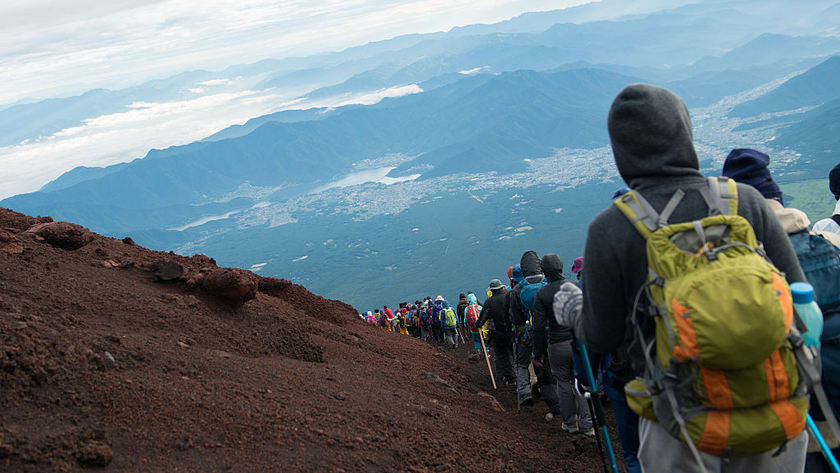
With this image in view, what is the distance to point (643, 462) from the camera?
2.81 meters

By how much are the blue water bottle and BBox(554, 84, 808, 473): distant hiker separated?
198 mm

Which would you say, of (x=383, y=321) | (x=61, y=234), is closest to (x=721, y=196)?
(x=61, y=234)

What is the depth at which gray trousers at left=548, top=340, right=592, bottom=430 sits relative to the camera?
7020 mm

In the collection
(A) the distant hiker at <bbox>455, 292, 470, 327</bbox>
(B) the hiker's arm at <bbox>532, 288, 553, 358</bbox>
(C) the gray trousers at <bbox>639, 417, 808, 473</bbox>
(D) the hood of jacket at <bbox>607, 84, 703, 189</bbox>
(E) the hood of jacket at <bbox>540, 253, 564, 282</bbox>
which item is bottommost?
(A) the distant hiker at <bbox>455, 292, 470, 327</bbox>

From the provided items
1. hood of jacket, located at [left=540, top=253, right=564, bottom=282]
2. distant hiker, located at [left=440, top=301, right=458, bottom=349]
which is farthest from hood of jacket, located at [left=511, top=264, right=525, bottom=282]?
distant hiker, located at [left=440, top=301, right=458, bottom=349]

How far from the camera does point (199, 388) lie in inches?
215

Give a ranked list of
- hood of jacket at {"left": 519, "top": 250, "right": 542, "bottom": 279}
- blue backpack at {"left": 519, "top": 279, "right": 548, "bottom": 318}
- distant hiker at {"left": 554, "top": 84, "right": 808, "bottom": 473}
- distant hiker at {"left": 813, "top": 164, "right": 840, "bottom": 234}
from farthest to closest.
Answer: hood of jacket at {"left": 519, "top": 250, "right": 542, "bottom": 279} → blue backpack at {"left": 519, "top": 279, "right": 548, "bottom": 318} → distant hiker at {"left": 813, "top": 164, "right": 840, "bottom": 234} → distant hiker at {"left": 554, "top": 84, "right": 808, "bottom": 473}

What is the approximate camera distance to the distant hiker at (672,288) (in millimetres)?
2229

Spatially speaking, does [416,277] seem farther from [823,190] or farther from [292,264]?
[823,190]

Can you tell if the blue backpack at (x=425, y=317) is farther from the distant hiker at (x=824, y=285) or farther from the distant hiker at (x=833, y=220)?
the distant hiker at (x=824, y=285)

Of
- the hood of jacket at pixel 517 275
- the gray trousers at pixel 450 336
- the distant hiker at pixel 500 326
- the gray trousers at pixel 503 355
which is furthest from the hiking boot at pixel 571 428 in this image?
the gray trousers at pixel 450 336

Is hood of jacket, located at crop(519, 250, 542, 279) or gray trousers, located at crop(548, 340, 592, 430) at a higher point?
hood of jacket, located at crop(519, 250, 542, 279)

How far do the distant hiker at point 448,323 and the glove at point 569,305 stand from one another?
15.1m

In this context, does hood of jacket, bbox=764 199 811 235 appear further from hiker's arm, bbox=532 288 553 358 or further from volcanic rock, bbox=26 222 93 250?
volcanic rock, bbox=26 222 93 250
